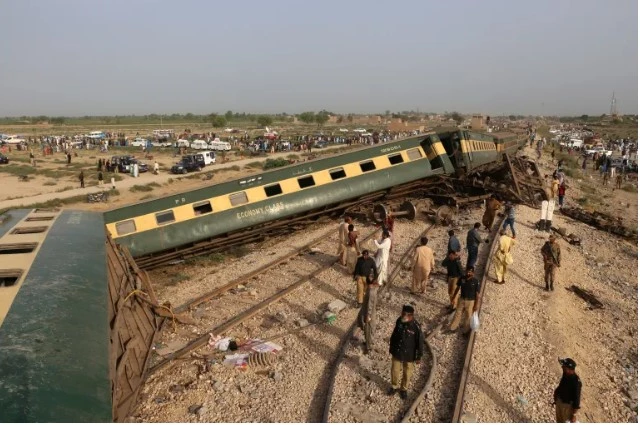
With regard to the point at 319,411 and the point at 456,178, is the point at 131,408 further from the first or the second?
the point at 456,178

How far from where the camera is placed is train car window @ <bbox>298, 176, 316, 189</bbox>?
16780 millimetres

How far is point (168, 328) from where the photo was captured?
10336 millimetres

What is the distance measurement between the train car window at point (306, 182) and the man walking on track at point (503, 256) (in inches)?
291

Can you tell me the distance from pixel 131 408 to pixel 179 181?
32.9m

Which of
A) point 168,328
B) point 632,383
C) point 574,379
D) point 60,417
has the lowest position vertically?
point 632,383

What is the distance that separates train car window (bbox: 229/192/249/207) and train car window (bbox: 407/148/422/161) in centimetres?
709

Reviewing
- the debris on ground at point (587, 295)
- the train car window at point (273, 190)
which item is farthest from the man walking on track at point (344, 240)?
the debris on ground at point (587, 295)

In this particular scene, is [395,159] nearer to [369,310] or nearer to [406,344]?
[369,310]

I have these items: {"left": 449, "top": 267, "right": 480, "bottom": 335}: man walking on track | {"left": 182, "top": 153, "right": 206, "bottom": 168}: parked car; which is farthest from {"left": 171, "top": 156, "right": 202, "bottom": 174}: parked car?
{"left": 449, "top": 267, "right": 480, "bottom": 335}: man walking on track

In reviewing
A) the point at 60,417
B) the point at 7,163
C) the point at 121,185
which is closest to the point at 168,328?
the point at 60,417

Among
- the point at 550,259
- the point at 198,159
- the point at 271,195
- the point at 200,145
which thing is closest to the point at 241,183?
the point at 271,195

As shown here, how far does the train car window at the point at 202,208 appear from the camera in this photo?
14977 mm

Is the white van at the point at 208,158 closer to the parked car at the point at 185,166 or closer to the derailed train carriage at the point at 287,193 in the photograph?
the parked car at the point at 185,166

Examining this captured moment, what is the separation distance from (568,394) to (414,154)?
13.5m
